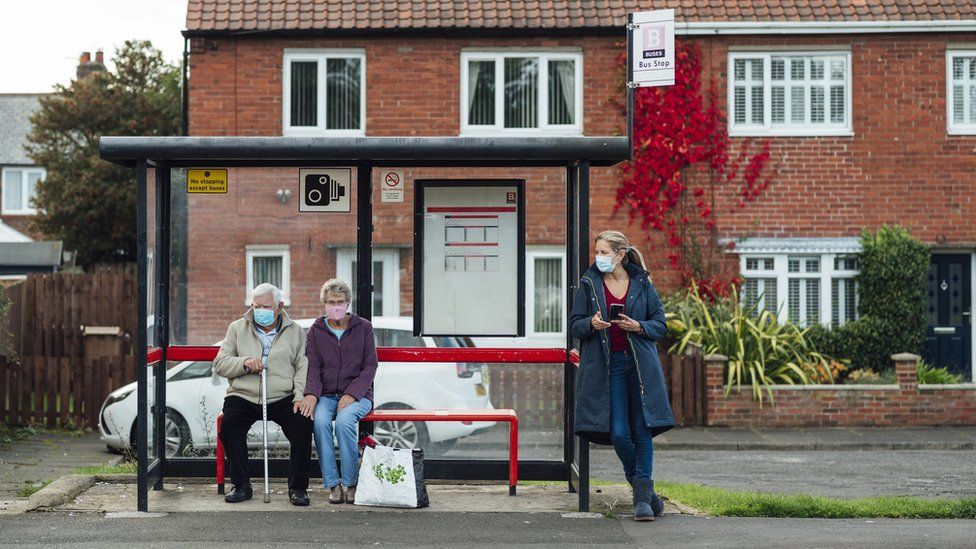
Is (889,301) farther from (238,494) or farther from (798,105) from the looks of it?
(238,494)

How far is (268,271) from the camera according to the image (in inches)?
376

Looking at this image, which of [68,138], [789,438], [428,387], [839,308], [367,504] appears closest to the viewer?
[367,504]

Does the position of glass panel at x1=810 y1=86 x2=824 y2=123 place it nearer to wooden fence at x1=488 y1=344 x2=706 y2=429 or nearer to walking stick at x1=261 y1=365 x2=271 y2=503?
wooden fence at x1=488 y1=344 x2=706 y2=429

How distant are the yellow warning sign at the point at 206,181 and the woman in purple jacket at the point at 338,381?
1217mm

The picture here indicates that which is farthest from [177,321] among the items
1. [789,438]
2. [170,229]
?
[789,438]

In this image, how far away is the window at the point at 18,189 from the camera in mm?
46969

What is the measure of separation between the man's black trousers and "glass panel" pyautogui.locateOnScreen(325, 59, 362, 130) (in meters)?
11.0

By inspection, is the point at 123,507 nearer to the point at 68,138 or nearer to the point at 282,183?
the point at 282,183

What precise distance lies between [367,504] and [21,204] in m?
42.0

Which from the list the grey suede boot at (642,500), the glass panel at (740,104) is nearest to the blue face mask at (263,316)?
the grey suede boot at (642,500)

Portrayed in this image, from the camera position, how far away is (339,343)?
8.93 meters

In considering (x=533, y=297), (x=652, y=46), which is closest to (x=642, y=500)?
(x=533, y=297)

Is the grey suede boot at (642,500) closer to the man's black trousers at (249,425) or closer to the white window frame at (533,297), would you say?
the white window frame at (533,297)

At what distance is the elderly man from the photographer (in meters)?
8.84
